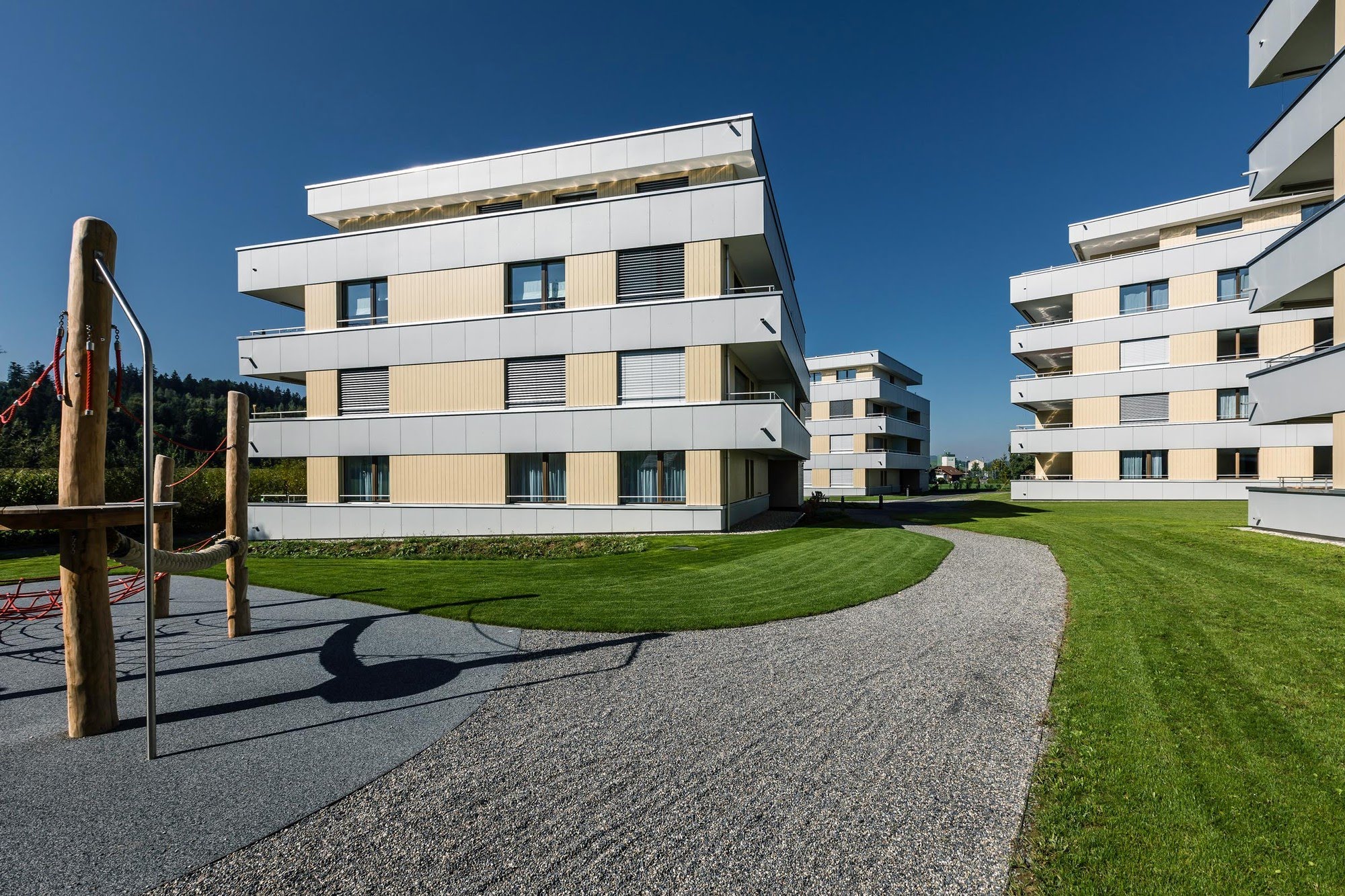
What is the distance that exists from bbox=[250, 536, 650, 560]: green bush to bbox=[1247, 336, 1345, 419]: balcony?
52.6 ft

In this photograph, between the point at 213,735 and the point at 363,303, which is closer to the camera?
the point at 213,735

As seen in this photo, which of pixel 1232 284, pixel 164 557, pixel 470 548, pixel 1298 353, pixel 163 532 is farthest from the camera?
pixel 1232 284

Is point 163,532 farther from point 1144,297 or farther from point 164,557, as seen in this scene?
point 1144,297

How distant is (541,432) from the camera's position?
19766mm

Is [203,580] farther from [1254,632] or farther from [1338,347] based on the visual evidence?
[1338,347]

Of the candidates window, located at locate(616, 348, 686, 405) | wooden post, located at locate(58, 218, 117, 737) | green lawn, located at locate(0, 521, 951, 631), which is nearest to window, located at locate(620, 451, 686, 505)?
window, located at locate(616, 348, 686, 405)

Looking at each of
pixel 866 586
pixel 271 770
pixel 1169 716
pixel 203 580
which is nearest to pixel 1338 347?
pixel 866 586

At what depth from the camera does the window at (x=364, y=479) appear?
21828 mm

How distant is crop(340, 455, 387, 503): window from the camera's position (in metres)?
21.8

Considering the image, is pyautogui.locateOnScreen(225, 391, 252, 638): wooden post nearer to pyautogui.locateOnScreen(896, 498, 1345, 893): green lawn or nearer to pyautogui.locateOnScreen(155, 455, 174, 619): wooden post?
pyautogui.locateOnScreen(155, 455, 174, 619): wooden post

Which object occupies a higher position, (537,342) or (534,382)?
(537,342)

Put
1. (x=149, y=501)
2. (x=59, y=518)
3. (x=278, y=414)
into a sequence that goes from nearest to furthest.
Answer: (x=149, y=501) < (x=59, y=518) < (x=278, y=414)

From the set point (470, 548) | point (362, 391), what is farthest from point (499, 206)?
point (470, 548)

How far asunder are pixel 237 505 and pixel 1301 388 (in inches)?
856
